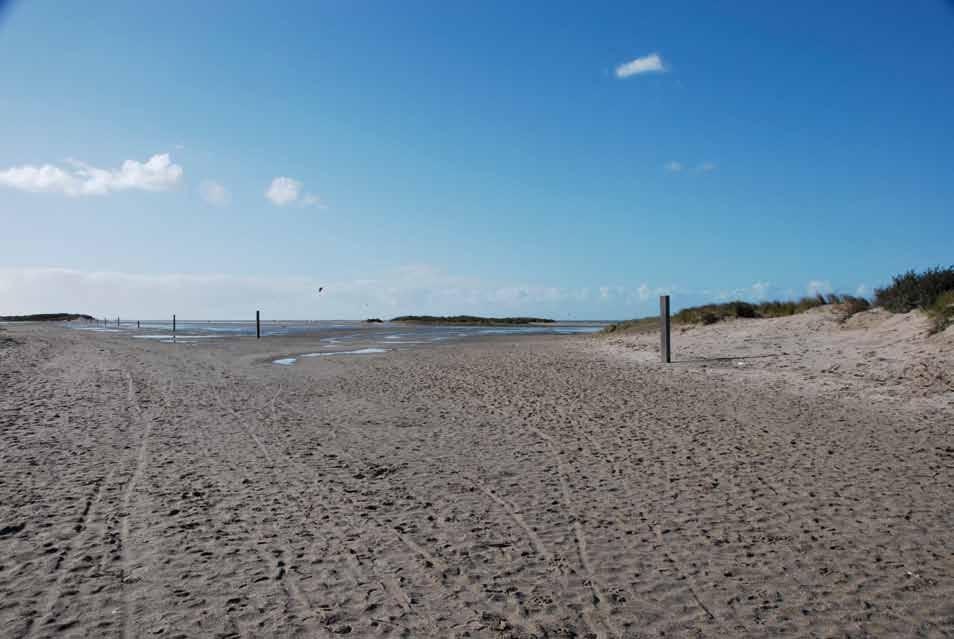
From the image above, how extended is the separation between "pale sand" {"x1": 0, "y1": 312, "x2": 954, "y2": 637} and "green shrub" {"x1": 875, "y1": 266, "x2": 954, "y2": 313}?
6924mm

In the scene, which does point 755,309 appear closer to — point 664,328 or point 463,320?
point 664,328

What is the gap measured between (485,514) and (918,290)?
1736cm

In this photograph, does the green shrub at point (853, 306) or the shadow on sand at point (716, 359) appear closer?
the shadow on sand at point (716, 359)

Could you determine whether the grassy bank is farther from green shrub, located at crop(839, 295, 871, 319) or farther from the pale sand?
the pale sand

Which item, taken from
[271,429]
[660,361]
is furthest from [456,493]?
[660,361]

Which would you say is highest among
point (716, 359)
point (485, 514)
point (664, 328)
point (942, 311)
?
point (942, 311)

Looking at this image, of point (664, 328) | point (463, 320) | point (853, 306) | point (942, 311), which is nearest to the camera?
point (942, 311)

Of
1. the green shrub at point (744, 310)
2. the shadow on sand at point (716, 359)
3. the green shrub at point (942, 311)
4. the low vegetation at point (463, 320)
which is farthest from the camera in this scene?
the low vegetation at point (463, 320)

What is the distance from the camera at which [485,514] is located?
520 centimetres

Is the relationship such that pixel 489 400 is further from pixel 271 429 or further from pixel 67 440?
pixel 67 440

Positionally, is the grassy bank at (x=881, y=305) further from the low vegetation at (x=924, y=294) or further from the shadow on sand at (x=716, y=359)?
the shadow on sand at (x=716, y=359)

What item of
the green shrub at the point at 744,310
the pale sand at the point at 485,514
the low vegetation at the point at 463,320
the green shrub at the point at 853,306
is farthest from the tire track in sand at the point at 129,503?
the low vegetation at the point at 463,320

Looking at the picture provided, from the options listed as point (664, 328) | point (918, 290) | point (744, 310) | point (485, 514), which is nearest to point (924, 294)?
point (918, 290)

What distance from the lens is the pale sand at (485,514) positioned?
11.5 feet
